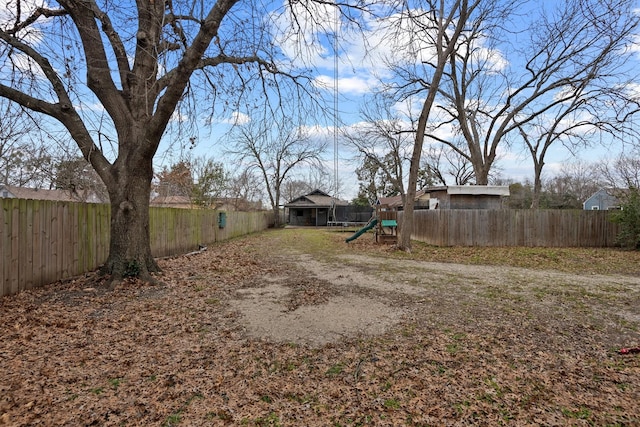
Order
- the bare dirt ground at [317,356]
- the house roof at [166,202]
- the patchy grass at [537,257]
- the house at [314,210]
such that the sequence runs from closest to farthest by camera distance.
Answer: the bare dirt ground at [317,356]
the patchy grass at [537,257]
the house roof at [166,202]
the house at [314,210]

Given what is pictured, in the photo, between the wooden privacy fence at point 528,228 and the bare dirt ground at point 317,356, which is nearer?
the bare dirt ground at point 317,356

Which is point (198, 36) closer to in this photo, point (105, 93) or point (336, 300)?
point (105, 93)

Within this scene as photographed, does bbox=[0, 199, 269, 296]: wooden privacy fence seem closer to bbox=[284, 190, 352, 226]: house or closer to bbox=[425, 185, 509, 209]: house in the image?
bbox=[425, 185, 509, 209]: house

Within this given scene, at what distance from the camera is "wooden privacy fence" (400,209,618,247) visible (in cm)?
1316

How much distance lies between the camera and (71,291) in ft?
17.2

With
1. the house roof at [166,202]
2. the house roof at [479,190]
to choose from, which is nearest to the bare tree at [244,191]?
the house roof at [166,202]

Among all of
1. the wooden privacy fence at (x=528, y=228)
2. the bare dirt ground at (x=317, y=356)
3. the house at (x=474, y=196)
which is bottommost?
the bare dirt ground at (x=317, y=356)

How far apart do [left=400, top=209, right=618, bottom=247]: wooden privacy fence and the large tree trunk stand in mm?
11137

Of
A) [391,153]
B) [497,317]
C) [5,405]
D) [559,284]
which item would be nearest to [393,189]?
[391,153]

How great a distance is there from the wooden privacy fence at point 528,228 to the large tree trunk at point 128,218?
11.1 metres

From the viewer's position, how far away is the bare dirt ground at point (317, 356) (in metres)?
2.33

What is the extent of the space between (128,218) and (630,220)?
15179mm

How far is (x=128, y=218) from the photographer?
586 centimetres

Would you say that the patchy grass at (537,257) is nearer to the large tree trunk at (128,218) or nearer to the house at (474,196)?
the house at (474,196)
